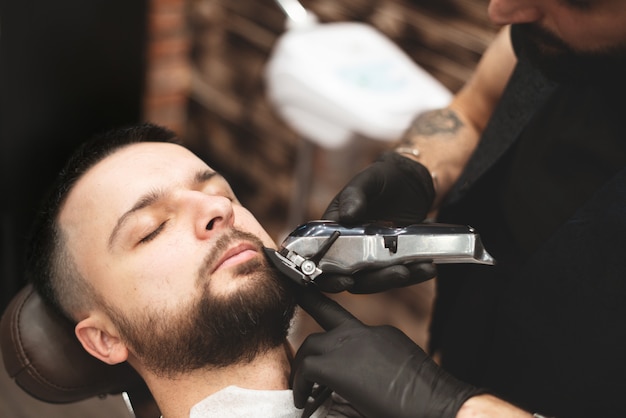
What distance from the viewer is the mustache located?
1.53 m

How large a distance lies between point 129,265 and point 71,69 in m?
1.87

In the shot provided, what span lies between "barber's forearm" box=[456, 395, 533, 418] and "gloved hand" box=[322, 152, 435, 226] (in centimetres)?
44

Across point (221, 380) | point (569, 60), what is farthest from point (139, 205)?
point (569, 60)

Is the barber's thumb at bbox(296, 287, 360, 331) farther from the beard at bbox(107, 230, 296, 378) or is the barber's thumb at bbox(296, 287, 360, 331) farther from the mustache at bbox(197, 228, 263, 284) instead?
the mustache at bbox(197, 228, 263, 284)

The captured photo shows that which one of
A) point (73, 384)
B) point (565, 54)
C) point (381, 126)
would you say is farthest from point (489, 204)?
point (73, 384)

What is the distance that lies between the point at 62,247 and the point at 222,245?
1.34 ft

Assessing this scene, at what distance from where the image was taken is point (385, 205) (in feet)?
5.73

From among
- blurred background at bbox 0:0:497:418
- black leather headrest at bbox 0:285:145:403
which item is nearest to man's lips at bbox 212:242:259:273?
black leather headrest at bbox 0:285:145:403

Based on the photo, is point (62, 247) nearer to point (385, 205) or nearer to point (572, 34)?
point (385, 205)

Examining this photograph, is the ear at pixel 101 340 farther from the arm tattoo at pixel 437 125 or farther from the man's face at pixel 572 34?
the man's face at pixel 572 34

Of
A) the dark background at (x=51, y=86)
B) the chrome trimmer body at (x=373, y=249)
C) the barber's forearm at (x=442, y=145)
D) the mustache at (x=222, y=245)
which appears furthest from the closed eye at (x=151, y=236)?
the dark background at (x=51, y=86)

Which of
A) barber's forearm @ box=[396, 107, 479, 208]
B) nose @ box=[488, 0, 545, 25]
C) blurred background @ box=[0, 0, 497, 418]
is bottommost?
blurred background @ box=[0, 0, 497, 418]

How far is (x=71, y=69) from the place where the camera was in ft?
10.4

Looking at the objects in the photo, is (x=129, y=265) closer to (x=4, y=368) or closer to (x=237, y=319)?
(x=237, y=319)
